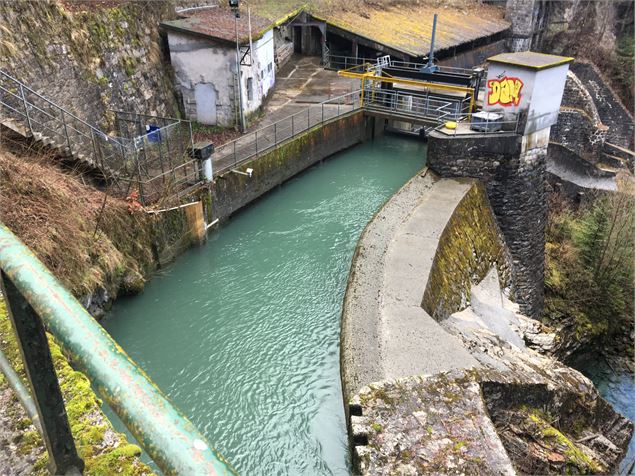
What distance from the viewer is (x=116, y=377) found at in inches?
37.9

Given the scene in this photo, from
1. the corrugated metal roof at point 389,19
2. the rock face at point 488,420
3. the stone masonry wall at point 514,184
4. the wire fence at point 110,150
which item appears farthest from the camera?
the corrugated metal roof at point 389,19

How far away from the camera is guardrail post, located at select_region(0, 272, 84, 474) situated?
3.80 ft

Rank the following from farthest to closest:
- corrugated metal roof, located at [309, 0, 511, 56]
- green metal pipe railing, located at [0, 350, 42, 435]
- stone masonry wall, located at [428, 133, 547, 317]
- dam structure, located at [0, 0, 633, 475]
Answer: corrugated metal roof, located at [309, 0, 511, 56] → stone masonry wall, located at [428, 133, 547, 317] → dam structure, located at [0, 0, 633, 475] → green metal pipe railing, located at [0, 350, 42, 435]

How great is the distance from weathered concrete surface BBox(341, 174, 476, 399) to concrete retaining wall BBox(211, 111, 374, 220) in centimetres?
403

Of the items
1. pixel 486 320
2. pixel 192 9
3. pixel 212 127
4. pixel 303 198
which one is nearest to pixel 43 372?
pixel 486 320

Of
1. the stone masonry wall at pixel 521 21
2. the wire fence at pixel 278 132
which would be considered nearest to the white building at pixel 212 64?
the wire fence at pixel 278 132

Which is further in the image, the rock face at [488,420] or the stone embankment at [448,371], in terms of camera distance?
the stone embankment at [448,371]

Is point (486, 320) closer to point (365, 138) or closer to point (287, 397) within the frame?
point (287, 397)

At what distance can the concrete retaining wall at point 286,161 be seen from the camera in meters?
13.1

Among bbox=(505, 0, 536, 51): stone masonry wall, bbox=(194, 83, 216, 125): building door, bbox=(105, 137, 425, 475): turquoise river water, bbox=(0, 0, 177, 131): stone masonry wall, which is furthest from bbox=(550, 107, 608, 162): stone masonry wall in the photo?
bbox=(0, 0, 177, 131): stone masonry wall

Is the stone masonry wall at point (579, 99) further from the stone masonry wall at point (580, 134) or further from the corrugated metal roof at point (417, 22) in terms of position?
the corrugated metal roof at point (417, 22)

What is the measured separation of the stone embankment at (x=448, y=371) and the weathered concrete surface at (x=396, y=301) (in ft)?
0.07

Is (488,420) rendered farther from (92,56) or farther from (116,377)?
(92,56)

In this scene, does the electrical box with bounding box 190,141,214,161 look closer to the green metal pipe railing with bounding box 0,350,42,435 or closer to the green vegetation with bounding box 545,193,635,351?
the green vegetation with bounding box 545,193,635,351
